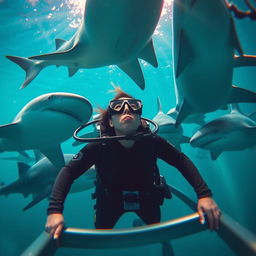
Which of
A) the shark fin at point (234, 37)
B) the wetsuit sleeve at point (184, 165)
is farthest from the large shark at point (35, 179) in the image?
the shark fin at point (234, 37)

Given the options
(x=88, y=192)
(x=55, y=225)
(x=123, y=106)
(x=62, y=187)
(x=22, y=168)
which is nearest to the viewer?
(x=55, y=225)

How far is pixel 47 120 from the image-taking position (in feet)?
15.2

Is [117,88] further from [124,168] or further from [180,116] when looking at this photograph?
[180,116]

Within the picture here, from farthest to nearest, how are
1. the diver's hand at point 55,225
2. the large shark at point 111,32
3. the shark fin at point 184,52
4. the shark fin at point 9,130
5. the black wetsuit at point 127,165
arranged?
the shark fin at point 9,130 < the shark fin at point 184,52 < the large shark at point 111,32 < the black wetsuit at point 127,165 < the diver's hand at point 55,225

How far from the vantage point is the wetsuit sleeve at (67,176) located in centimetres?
206

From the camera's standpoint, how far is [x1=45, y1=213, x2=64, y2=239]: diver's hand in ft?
4.83

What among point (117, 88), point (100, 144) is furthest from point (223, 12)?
point (100, 144)

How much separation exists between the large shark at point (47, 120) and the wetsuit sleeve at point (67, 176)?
1.72m

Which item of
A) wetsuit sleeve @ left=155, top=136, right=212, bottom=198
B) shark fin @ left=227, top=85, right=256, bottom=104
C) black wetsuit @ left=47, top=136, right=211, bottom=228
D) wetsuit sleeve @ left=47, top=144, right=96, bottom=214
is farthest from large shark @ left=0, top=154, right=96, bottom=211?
shark fin @ left=227, top=85, right=256, bottom=104

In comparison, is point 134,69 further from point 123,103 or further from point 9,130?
point 9,130

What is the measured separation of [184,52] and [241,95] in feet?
9.22

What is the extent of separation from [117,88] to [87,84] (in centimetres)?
2788

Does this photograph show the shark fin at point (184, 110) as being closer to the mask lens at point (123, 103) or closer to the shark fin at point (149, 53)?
the shark fin at point (149, 53)

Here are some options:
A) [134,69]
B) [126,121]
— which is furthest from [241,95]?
[126,121]
